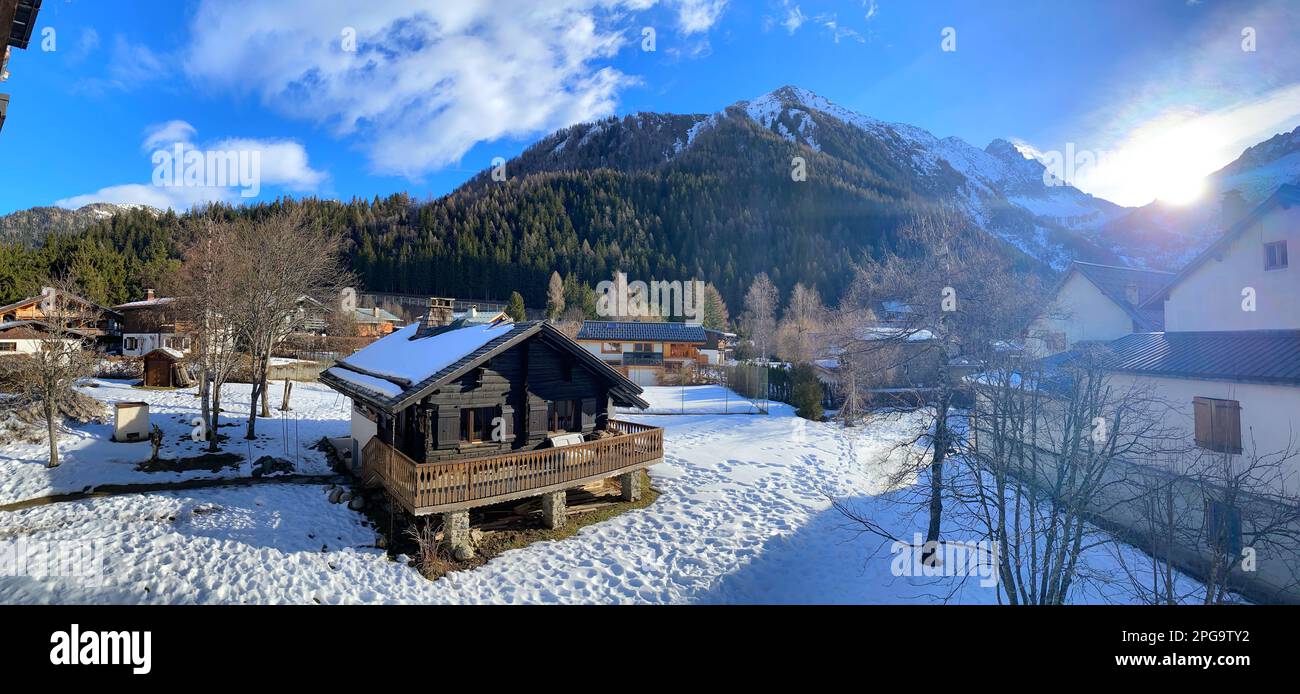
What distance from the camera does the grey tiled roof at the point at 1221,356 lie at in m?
12.3

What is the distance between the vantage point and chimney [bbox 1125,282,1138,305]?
81.8 ft

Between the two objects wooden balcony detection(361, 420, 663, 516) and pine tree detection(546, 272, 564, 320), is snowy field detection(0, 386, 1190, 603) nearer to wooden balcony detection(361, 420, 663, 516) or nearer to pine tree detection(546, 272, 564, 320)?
wooden balcony detection(361, 420, 663, 516)

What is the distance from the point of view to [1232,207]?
54.4 feet

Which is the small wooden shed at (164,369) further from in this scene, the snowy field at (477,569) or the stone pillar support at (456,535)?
the stone pillar support at (456,535)

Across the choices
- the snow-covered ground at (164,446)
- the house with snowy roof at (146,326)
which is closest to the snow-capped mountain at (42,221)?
the house with snowy roof at (146,326)

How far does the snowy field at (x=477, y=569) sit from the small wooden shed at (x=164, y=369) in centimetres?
1430

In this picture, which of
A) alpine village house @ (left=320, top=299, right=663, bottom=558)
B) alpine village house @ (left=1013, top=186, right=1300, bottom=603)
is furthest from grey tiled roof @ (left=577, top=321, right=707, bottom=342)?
alpine village house @ (left=1013, top=186, right=1300, bottom=603)

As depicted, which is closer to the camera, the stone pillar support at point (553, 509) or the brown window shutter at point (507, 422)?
the stone pillar support at point (553, 509)

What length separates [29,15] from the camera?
17.1 feet

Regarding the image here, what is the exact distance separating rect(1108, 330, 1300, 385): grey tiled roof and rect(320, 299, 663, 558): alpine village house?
1353 centimetres
